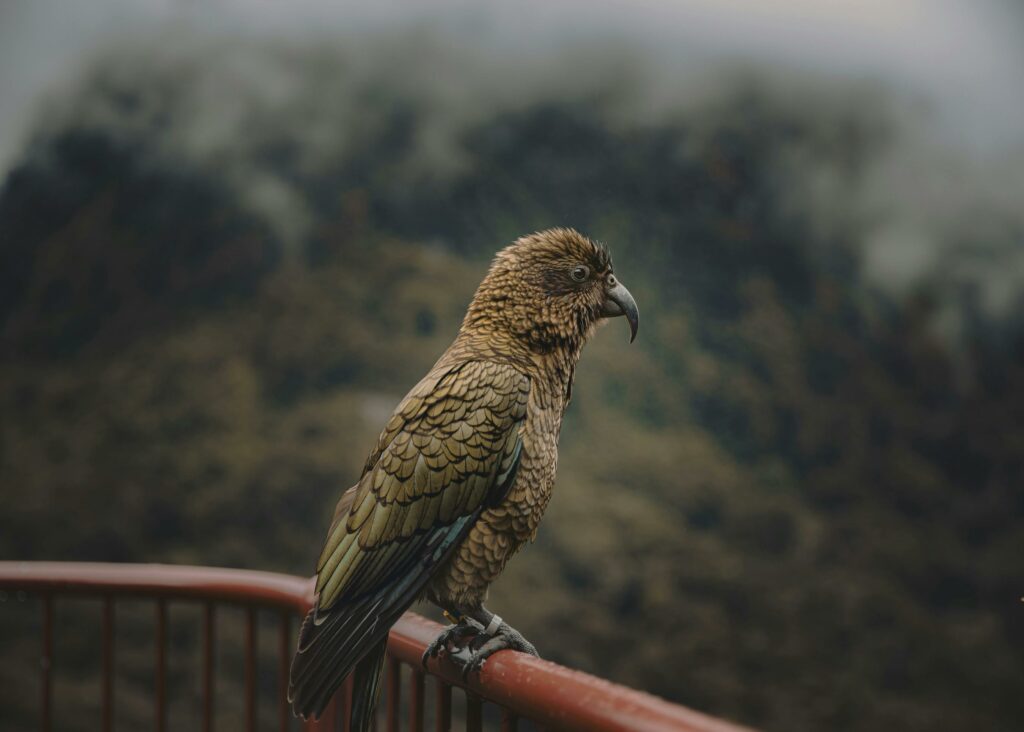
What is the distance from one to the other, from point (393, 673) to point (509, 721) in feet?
1.28

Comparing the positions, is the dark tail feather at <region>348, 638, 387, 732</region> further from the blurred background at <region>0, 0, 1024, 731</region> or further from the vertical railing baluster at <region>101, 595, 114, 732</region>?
the blurred background at <region>0, 0, 1024, 731</region>

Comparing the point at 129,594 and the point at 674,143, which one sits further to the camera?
the point at 674,143

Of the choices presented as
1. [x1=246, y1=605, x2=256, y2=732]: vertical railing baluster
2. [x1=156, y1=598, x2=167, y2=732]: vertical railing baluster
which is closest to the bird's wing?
[x1=246, y1=605, x2=256, y2=732]: vertical railing baluster

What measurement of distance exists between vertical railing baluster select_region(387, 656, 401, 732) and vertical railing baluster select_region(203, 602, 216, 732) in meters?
0.47

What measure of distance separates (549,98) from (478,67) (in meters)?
0.74

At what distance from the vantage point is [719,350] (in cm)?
807

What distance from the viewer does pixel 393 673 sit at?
151cm

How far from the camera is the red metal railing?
3.02 feet

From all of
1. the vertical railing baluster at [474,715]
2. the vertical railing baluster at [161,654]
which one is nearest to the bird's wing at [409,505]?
the vertical railing baluster at [474,715]

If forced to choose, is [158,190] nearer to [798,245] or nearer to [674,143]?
[674,143]

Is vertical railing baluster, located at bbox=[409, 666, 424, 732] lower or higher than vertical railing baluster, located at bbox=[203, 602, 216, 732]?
higher

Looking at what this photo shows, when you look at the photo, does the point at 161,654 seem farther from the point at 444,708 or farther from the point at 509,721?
the point at 509,721

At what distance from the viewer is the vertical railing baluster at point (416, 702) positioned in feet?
4.29

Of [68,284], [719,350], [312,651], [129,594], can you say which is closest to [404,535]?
[312,651]
